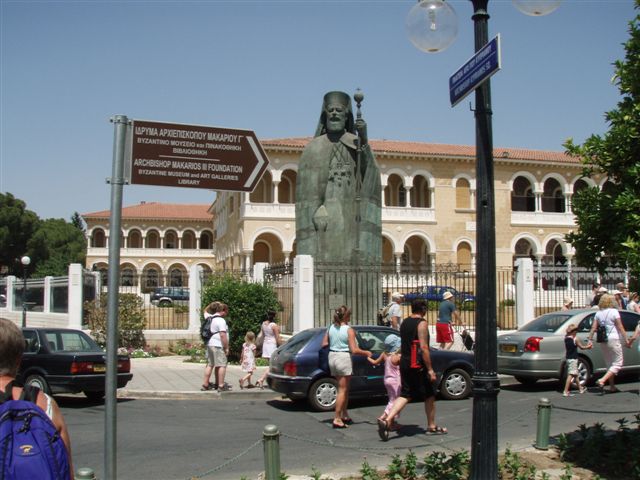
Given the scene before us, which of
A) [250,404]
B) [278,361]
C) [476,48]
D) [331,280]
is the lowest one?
[250,404]

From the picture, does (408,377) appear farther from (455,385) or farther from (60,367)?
(60,367)

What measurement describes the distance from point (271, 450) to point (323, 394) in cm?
502

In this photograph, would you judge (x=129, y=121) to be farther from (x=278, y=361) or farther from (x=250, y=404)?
(x=250, y=404)

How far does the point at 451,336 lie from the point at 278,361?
4659mm

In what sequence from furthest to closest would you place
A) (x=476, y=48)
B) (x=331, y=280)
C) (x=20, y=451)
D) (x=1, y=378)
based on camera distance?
(x=331, y=280) < (x=476, y=48) < (x=1, y=378) < (x=20, y=451)

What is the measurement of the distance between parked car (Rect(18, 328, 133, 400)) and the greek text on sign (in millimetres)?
7668

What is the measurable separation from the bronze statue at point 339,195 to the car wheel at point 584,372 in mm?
6199

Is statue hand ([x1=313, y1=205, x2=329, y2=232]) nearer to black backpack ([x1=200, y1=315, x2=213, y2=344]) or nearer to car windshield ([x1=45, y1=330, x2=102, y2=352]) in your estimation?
black backpack ([x1=200, y1=315, x2=213, y2=344])

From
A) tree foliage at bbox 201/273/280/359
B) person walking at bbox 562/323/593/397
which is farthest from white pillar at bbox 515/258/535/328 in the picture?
person walking at bbox 562/323/593/397

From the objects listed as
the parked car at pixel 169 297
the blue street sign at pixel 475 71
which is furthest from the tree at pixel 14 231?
the blue street sign at pixel 475 71

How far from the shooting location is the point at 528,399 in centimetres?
1139

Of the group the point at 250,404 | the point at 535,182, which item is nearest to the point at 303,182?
the point at 250,404

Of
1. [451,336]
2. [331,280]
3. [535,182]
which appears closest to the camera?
[451,336]

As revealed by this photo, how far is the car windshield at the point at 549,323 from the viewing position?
1274 cm
